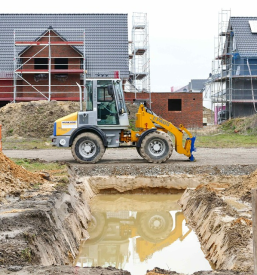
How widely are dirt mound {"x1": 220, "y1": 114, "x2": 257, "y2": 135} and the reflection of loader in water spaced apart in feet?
66.6

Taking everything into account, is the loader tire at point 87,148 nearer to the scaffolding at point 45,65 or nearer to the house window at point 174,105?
the scaffolding at point 45,65

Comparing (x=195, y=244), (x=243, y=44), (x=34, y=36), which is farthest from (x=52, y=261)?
(x=243, y=44)

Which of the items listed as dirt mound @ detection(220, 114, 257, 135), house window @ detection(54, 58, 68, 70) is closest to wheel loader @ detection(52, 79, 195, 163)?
dirt mound @ detection(220, 114, 257, 135)

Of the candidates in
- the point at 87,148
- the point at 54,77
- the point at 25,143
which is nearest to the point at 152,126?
the point at 87,148

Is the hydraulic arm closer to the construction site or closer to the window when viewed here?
the construction site

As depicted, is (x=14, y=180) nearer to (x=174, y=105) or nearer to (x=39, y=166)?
(x=39, y=166)

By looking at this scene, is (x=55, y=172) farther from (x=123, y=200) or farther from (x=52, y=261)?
(x=52, y=261)

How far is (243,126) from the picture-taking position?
33312mm

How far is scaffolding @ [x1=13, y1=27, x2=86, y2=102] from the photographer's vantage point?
3522 cm

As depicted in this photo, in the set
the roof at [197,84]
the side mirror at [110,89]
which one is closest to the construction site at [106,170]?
the side mirror at [110,89]

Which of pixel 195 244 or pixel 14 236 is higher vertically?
pixel 14 236

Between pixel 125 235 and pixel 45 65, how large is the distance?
89.0 ft

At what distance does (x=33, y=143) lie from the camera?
27.1 m

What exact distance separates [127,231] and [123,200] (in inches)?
140
